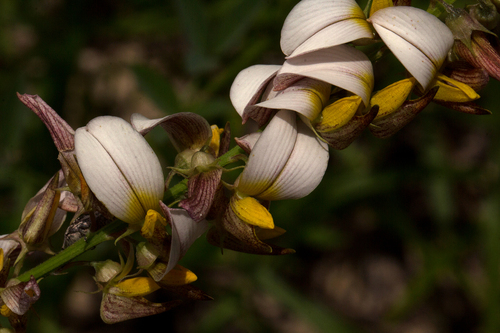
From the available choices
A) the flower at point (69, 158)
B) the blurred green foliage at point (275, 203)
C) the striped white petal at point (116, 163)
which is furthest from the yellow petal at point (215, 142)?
the blurred green foliage at point (275, 203)

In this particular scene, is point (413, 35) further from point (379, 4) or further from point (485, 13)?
point (485, 13)

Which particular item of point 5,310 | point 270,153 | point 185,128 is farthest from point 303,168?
point 5,310

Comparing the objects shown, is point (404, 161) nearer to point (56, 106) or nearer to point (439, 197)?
point (439, 197)

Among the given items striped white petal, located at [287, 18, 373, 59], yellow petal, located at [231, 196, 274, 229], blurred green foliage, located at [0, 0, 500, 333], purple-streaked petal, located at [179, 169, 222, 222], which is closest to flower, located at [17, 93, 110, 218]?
purple-streaked petal, located at [179, 169, 222, 222]

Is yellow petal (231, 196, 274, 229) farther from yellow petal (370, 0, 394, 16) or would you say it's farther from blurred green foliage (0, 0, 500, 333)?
blurred green foliage (0, 0, 500, 333)

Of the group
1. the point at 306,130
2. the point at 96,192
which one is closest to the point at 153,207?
the point at 96,192

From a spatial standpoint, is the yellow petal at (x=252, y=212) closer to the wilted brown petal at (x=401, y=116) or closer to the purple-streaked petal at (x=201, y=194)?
the purple-streaked petal at (x=201, y=194)
